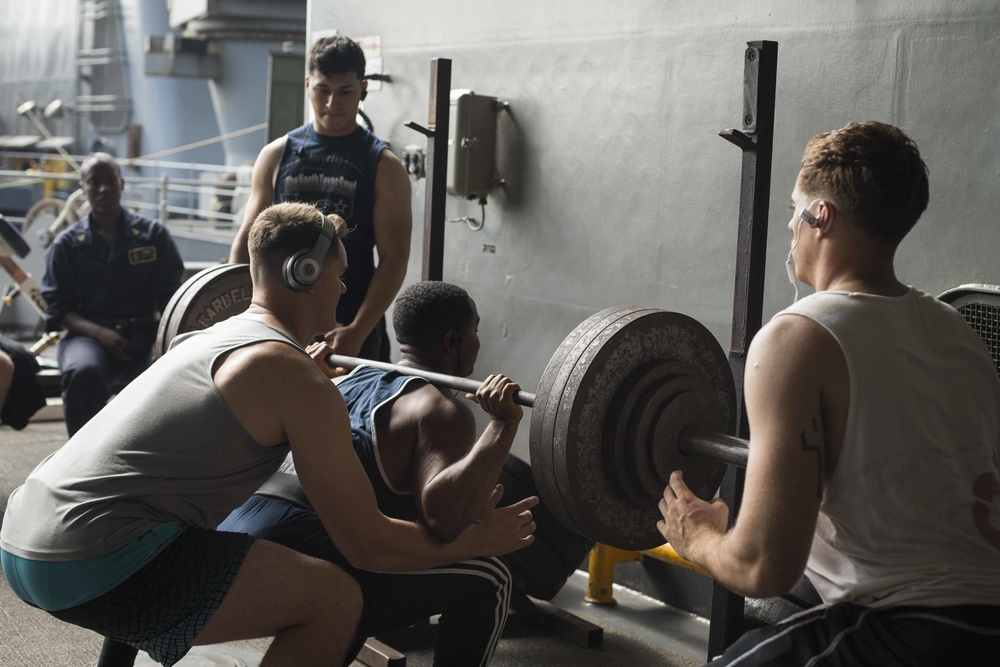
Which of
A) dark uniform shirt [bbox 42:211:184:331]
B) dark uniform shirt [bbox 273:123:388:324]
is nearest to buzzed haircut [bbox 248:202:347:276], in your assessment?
dark uniform shirt [bbox 273:123:388:324]

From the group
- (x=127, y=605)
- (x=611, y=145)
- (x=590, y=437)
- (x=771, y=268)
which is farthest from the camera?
(x=611, y=145)

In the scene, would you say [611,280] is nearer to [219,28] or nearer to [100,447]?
[100,447]

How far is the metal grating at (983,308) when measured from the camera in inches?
82.9

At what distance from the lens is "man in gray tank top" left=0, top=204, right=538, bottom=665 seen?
1552 millimetres

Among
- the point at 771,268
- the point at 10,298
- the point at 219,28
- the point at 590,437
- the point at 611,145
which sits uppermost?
the point at 219,28

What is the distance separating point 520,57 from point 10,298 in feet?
15.0

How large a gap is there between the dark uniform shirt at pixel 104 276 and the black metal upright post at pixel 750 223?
2620 mm

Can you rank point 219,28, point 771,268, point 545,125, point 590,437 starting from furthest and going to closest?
point 219,28, point 545,125, point 771,268, point 590,437

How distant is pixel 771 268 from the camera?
8.34 feet

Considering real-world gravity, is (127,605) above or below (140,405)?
below

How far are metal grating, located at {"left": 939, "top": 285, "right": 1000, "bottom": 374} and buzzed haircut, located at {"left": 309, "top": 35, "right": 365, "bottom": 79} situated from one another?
5.21 ft

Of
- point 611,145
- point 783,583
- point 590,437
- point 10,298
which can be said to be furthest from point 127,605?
point 10,298

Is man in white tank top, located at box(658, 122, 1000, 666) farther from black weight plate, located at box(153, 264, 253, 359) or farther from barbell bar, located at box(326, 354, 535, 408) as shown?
black weight plate, located at box(153, 264, 253, 359)

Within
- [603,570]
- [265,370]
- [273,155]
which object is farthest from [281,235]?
→ [603,570]
